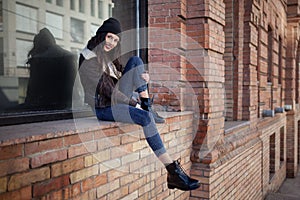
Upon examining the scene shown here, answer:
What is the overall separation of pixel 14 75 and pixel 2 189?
1.16 metres

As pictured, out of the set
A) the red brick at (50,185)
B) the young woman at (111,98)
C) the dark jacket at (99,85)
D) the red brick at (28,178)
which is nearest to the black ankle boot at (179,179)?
the young woman at (111,98)

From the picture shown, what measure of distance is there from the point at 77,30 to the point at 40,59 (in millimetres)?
528

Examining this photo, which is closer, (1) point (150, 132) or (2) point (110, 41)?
(1) point (150, 132)

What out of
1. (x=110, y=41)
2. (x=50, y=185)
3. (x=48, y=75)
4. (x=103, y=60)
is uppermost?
(x=110, y=41)

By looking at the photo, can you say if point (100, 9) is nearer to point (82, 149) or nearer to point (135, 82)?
point (135, 82)

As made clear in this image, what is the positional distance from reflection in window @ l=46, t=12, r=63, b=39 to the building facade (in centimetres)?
1

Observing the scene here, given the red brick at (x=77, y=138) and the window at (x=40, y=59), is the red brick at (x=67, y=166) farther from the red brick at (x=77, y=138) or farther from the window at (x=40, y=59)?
the window at (x=40, y=59)

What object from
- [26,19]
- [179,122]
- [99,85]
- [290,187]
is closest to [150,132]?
[99,85]

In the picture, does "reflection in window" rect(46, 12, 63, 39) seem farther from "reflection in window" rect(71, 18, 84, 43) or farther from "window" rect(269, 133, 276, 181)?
"window" rect(269, 133, 276, 181)

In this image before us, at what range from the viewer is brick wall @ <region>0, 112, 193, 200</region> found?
1746 millimetres

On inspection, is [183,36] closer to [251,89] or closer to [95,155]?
[95,155]

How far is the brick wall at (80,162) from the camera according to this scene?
175cm

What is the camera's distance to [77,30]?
3119mm

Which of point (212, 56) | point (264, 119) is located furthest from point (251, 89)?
point (212, 56)
